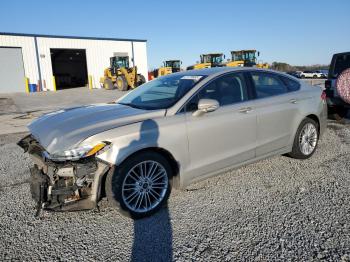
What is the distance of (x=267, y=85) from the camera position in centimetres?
443

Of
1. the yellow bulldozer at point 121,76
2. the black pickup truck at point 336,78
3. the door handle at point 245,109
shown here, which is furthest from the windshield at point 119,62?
the door handle at point 245,109

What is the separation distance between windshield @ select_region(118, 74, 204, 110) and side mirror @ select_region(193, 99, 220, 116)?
0.28 meters

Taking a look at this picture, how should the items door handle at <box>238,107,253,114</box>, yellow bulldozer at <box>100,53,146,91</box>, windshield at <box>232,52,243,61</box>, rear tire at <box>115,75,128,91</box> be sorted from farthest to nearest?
windshield at <box>232,52,243,61</box> → yellow bulldozer at <box>100,53,146,91</box> → rear tire at <box>115,75,128,91</box> → door handle at <box>238,107,253,114</box>

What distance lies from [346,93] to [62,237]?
22.6ft

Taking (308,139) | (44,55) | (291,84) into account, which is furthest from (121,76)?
(308,139)

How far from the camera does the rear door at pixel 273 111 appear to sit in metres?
4.18

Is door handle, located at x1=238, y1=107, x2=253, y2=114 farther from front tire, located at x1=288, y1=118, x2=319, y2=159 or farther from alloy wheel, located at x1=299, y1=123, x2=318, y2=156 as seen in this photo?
alloy wheel, located at x1=299, y1=123, x2=318, y2=156

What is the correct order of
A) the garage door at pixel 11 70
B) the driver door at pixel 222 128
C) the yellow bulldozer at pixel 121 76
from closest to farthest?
1. the driver door at pixel 222 128
2. the yellow bulldozer at pixel 121 76
3. the garage door at pixel 11 70

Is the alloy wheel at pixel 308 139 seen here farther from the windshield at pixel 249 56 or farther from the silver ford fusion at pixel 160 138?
the windshield at pixel 249 56

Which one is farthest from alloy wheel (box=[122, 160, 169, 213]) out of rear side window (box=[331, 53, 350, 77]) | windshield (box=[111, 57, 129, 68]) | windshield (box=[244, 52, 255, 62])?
windshield (box=[244, 52, 255, 62])

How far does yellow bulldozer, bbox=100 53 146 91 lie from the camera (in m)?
25.3

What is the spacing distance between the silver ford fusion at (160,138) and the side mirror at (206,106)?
1 cm

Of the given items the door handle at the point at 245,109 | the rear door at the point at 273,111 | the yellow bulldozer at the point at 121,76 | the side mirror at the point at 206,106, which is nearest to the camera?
the side mirror at the point at 206,106

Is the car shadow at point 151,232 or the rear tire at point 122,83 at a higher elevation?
the rear tire at point 122,83
